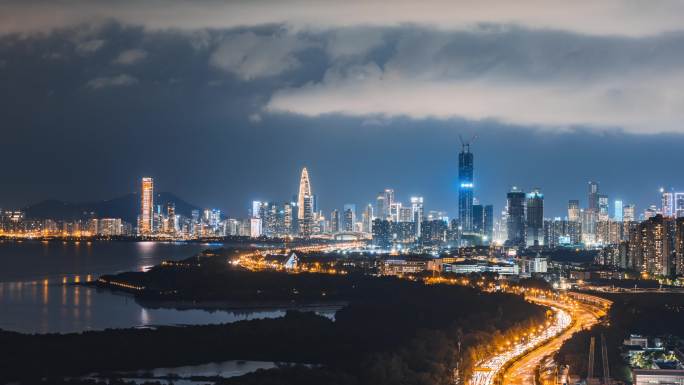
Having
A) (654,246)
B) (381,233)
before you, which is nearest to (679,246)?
(654,246)

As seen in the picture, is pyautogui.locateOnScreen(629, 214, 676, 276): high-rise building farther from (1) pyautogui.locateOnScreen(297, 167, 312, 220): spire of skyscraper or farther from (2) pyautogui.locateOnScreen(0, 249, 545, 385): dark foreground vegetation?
(1) pyautogui.locateOnScreen(297, 167, 312, 220): spire of skyscraper

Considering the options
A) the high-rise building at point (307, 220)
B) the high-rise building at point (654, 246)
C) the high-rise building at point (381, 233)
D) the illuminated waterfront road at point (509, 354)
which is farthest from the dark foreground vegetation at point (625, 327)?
the high-rise building at point (307, 220)

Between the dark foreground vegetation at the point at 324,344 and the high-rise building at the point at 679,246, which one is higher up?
the high-rise building at the point at 679,246

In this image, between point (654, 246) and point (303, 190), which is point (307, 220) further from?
point (654, 246)

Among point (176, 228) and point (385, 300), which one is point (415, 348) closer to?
point (385, 300)

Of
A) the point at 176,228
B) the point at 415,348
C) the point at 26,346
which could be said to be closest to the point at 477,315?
the point at 415,348

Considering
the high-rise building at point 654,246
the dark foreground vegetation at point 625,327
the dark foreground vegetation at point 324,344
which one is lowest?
the dark foreground vegetation at point 324,344

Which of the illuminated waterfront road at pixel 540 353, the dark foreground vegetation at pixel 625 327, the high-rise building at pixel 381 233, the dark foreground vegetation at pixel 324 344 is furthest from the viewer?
the high-rise building at pixel 381 233

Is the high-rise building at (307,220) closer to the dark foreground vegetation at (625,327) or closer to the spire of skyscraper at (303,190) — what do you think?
the spire of skyscraper at (303,190)
